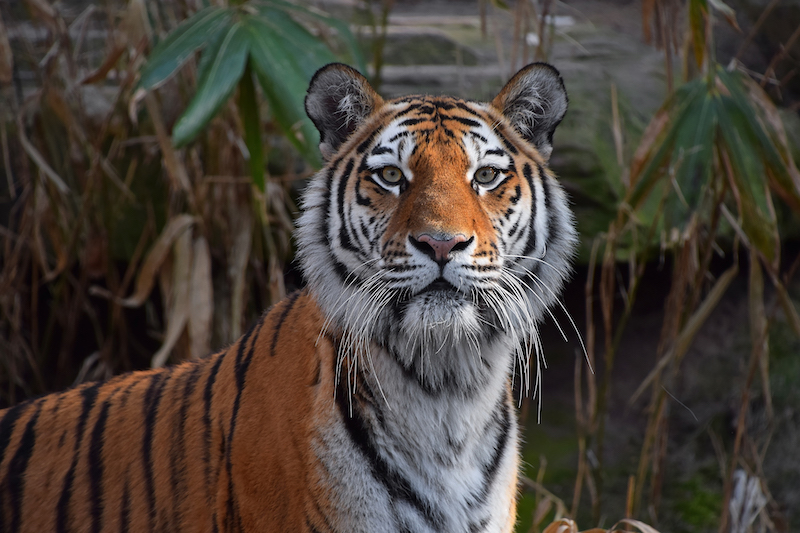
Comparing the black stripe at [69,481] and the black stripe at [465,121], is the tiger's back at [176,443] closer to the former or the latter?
the black stripe at [69,481]

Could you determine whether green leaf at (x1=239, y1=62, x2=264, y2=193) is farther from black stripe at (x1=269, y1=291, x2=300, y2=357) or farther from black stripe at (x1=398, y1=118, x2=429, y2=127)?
black stripe at (x1=398, y1=118, x2=429, y2=127)

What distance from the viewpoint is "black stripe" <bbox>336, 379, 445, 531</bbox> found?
146 centimetres

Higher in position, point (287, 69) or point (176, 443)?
point (287, 69)

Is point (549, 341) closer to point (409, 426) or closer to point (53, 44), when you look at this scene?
point (409, 426)

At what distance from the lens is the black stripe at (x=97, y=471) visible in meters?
1.69

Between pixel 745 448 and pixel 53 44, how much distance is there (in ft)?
10.4

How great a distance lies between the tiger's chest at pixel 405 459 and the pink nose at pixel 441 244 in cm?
29

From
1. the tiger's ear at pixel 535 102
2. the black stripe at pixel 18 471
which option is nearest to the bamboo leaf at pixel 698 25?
the tiger's ear at pixel 535 102

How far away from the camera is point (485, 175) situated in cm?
156

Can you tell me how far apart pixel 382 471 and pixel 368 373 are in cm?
20

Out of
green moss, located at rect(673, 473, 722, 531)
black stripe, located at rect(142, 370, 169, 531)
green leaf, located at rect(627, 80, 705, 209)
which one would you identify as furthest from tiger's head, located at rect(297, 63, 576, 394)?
green moss, located at rect(673, 473, 722, 531)

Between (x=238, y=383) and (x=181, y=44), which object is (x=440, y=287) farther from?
(x=181, y=44)

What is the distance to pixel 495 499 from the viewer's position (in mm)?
1563

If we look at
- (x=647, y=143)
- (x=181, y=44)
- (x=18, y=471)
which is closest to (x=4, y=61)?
(x=181, y=44)
